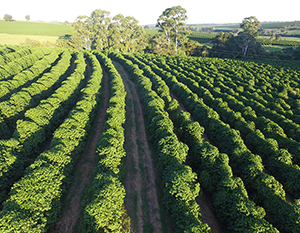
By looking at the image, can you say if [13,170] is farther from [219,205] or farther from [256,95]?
[256,95]

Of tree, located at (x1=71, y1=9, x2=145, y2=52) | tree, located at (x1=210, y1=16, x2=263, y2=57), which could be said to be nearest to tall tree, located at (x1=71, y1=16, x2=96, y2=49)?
tree, located at (x1=71, y1=9, x2=145, y2=52)

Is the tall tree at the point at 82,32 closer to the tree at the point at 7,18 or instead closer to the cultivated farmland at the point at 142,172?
the cultivated farmland at the point at 142,172

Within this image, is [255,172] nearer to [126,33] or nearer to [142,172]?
[142,172]

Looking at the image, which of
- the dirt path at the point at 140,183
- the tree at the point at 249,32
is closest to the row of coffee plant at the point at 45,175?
the dirt path at the point at 140,183

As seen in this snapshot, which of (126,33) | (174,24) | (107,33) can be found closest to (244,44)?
(174,24)

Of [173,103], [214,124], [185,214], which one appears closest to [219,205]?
[185,214]
